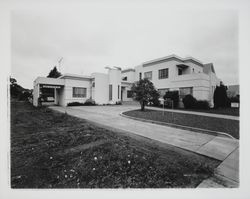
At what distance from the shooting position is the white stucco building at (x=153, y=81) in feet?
40.7

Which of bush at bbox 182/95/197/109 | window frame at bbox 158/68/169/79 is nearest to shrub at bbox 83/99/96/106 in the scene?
window frame at bbox 158/68/169/79

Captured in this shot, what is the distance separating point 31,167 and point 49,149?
700 millimetres

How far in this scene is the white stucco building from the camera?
12.4m

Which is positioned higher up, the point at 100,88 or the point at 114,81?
the point at 114,81

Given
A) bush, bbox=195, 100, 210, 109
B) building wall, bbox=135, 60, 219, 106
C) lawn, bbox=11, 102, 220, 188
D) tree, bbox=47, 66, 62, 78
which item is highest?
tree, bbox=47, 66, 62, 78

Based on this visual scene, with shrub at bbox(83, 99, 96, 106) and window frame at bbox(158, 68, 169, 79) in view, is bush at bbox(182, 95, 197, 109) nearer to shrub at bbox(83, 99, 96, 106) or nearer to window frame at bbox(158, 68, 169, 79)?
window frame at bbox(158, 68, 169, 79)

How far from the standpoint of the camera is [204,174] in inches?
82.5

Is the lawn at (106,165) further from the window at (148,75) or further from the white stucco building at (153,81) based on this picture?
the window at (148,75)

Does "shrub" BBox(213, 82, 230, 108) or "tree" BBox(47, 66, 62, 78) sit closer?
"shrub" BBox(213, 82, 230, 108)

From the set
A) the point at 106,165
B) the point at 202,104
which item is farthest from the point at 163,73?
the point at 106,165

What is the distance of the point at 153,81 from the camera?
1570 cm

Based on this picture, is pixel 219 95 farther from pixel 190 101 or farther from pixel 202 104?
pixel 190 101

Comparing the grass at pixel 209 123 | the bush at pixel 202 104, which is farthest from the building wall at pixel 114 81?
the grass at pixel 209 123

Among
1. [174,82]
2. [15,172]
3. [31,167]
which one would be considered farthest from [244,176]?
[174,82]
